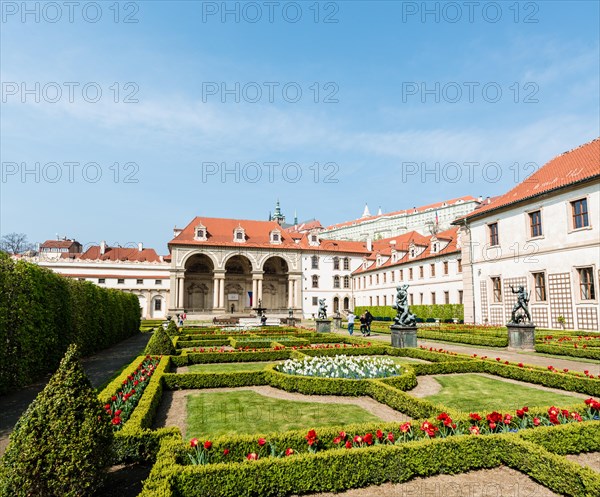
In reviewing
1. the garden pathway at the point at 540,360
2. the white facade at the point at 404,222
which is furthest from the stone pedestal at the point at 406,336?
the white facade at the point at 404,222

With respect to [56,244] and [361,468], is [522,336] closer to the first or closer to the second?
[361,468]

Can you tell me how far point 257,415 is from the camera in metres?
7.74

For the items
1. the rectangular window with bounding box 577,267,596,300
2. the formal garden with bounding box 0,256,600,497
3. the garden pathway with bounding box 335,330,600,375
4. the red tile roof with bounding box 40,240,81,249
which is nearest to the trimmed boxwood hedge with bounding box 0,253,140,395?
the formal garden with bounding box 0,256,600,497

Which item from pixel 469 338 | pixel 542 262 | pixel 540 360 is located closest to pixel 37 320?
pixel 540 360

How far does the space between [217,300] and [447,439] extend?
48615 mm

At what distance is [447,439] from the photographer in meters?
5.40

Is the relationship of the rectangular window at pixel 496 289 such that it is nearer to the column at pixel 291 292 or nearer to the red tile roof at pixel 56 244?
the column at pixel 291 292

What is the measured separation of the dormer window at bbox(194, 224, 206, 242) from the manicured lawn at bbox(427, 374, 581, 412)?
45148mm

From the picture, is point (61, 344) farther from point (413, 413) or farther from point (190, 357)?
point (413, 413)

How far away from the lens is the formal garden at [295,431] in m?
3.97

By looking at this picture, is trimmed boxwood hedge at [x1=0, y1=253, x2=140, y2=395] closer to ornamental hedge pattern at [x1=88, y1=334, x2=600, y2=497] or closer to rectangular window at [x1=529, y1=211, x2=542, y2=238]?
ornamental hedge pattern at [x1=88, y1=334, x2=600, y2=497]

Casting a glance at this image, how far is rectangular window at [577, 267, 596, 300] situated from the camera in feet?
65.6

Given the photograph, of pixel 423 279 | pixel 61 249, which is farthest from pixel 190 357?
pixel 61 249

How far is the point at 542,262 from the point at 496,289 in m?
4.15
